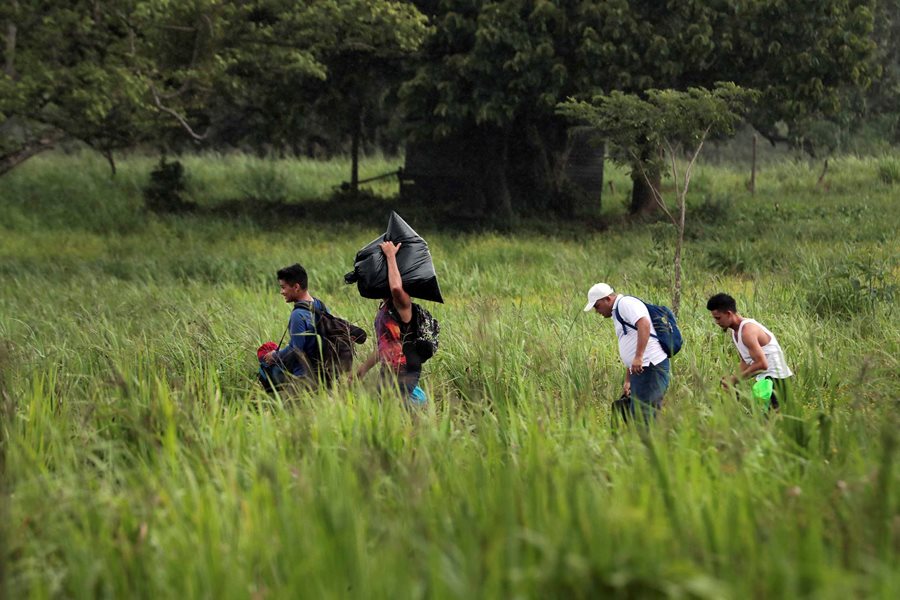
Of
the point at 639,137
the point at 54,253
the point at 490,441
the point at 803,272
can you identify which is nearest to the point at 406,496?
the point at 490,441

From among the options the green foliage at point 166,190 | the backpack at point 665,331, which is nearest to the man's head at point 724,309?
the backpack at point 665,331

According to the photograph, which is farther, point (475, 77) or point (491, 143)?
point (491, 143)

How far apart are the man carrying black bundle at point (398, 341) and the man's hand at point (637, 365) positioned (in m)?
1.38

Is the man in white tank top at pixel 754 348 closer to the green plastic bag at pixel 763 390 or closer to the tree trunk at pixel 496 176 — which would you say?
the green plastic bag at pixel 763 390

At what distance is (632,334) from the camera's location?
6.98 m

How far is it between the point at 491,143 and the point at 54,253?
998 cm

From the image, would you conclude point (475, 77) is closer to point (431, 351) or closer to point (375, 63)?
point (375, 63)

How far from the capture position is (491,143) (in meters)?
24.9

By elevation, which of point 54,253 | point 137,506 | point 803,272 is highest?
point 137,506

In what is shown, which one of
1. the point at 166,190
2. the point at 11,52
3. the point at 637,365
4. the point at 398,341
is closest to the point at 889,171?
the point at 166,190

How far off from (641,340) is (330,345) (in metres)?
1.95

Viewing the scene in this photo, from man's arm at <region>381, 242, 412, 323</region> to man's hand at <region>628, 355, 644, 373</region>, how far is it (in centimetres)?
147

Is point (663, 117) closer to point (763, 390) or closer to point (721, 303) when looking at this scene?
point (721, 303)

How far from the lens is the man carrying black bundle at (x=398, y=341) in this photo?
6.43 m
